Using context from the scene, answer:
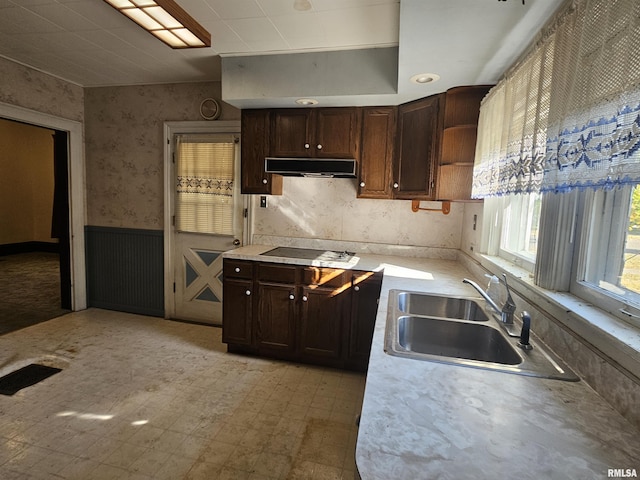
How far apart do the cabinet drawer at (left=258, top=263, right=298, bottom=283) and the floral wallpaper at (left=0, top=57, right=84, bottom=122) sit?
288 centimetres

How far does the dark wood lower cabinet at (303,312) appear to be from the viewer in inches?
103

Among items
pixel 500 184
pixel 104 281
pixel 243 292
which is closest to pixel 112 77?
pixel 104 281

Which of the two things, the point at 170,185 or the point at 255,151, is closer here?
the point at 255,151

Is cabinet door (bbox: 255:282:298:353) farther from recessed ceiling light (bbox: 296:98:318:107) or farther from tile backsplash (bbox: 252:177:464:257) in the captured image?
recessed ceiling light (bbox: 296:98:318:107)

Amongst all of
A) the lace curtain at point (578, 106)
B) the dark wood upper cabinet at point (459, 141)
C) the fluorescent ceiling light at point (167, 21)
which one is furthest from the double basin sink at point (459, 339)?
the fluorescent ceiling light at point (167, 21)

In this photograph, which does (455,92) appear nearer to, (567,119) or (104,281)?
(567,119)

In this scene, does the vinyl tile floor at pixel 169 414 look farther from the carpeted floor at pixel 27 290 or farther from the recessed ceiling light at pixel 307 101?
the recessed ceiling light at pixel 307 101

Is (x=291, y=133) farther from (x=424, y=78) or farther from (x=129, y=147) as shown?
(x=129, y=147)

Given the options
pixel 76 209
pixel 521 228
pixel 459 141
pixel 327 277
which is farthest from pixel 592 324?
pixel 76 209

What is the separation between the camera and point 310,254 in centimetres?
293

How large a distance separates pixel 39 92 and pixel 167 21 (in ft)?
7.22

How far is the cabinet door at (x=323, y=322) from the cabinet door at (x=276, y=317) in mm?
98

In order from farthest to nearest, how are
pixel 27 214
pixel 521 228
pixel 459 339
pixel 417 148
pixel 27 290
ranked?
1. pixel 27 214
2. pixel 27 290
3. pixel 417 148
4. pixel 521 228
5. pixel 459 339

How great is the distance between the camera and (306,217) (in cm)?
326
